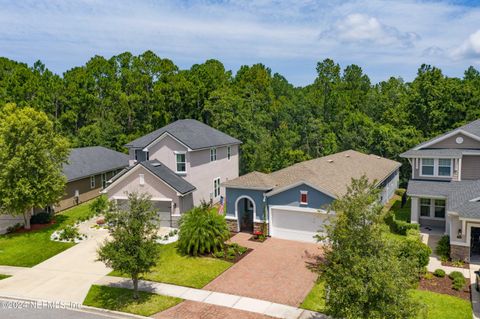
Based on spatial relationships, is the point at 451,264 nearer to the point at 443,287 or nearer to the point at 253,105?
the point at 443,287

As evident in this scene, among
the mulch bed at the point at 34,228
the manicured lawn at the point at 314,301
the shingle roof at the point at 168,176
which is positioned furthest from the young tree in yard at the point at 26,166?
the manicured lawn at the point at 314,301

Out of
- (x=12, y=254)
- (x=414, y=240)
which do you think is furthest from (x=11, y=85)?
(x=414, y=240)

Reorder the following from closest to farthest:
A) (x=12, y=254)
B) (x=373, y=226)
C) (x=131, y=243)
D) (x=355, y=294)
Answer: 1. (x=355, y=294)
2. (x=373, y=226)
3. (x=131, y=243)
4. (x=12, y=254)

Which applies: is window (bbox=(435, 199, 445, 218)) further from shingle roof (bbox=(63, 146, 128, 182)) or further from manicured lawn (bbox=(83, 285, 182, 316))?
shingle roof (bbox=(63, 146, 128, 182))

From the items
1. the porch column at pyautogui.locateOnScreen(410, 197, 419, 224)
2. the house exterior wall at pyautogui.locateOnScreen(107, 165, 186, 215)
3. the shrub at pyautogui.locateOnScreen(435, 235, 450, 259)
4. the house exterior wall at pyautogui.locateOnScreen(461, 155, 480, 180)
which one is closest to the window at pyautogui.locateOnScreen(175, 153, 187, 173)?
the house exterior wall at pyautogui.locateOnScreen(107, 165, 186, 215)

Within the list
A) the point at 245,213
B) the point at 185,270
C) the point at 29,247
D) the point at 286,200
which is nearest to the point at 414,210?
the point at 286,200

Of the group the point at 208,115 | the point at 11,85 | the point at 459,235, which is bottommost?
the point at 459,235

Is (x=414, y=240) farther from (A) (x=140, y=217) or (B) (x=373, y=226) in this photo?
(A) (x=140, y=217)
